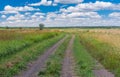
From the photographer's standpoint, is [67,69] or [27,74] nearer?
[27,74]

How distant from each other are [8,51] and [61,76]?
11225 mm

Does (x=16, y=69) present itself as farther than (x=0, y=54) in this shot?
No

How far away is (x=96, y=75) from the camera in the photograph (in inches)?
514

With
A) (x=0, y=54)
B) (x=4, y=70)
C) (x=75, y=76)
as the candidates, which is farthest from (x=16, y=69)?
(x=0, y=54)

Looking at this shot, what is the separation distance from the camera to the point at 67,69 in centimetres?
1484

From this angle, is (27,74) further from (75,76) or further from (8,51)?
(8,51)

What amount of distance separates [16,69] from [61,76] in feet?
9.64

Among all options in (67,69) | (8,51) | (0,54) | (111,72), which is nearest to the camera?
(111,72)

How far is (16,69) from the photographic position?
1459 cm

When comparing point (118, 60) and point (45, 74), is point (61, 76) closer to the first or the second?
point (45, 74)

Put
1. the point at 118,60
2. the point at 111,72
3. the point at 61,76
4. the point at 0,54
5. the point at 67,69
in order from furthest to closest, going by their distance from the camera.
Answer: the point at 0,54 < the point at 118,60 < the point at 67,69 < the point at 111,72 < the point at 61,76

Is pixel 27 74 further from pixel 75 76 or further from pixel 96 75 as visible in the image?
pixel 96 75

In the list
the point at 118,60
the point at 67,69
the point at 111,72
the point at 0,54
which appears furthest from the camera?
Answer: the point at 0,54

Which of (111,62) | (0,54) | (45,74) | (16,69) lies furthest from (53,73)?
(0,54)
